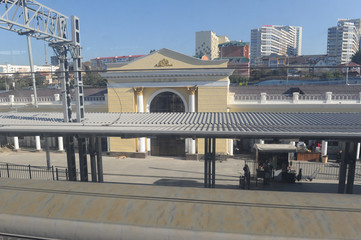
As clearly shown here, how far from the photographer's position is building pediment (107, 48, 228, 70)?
18.5 metres

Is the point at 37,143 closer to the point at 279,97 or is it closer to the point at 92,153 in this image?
the point at 92,153

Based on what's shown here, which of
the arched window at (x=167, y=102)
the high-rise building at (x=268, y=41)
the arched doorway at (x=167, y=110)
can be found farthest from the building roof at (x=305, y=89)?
the high-rise building at (x=268, y=41)

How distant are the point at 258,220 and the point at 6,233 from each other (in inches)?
180

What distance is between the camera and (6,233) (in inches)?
175

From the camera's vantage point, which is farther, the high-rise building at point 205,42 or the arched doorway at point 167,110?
the high-rise building at point 205,42

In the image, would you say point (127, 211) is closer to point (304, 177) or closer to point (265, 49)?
point (304, 177)

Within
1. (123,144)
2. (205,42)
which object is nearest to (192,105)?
(123,144)

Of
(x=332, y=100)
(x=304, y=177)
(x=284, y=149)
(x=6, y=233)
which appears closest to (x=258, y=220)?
(x=6, y=233)

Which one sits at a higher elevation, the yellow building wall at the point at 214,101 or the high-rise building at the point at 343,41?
the high-rise building at the point at 343,41

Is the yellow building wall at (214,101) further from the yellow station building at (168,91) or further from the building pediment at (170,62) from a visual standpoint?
the building pediment at (170,62)

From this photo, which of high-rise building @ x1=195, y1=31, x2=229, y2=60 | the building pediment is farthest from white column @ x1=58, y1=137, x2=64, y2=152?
high-rise building @ x1=195, y1=31, x2=229, y2=60

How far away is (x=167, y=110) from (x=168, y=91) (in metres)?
1.66

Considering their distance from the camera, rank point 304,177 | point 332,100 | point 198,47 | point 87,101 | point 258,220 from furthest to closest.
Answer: point 198,47, point 87,101, point 332,100, point 304,177, point 258,220

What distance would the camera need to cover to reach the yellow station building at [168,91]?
18.8 meters
